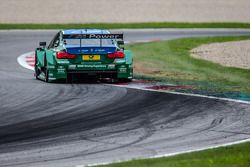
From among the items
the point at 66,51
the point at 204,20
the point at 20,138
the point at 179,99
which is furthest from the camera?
the point at 204,20

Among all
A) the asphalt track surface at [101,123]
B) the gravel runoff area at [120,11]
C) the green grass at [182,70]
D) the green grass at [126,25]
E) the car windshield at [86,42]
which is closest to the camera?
the asphalt track surface at [101,123]

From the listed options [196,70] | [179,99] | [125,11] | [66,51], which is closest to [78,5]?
[125,11]

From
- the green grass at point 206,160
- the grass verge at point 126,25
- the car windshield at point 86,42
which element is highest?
the car windshield at point 86,42

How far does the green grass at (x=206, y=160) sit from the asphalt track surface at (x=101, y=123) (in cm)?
50

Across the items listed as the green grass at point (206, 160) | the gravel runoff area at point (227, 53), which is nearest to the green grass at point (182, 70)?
the gravel runoff area at point (227, 53)

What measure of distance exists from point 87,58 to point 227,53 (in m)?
9.73

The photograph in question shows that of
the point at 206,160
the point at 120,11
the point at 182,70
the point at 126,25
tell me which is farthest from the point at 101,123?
the point at 120,11

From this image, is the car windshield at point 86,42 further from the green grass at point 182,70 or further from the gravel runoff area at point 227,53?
the gravel runoff area at point 227,53

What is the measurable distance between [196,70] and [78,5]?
108ft

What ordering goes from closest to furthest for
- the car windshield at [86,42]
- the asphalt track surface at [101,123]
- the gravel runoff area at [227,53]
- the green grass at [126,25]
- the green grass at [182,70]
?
1. the asphalt track surface at [101,123]
2. the car windshield at [86,42]
3. the green grass at [182,70]
4. the gravel runoff area at [227,53]
5. the green grass at [126,25]

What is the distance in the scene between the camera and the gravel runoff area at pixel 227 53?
79.7 ft

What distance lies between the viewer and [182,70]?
2233 cm

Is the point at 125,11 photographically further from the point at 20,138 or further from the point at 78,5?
the point at 20,138

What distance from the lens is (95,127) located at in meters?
12.1
